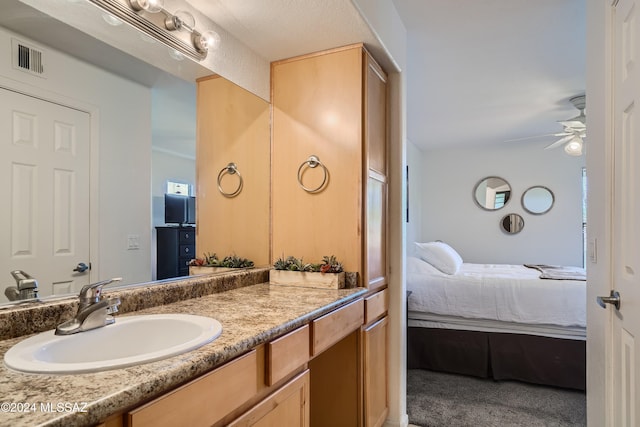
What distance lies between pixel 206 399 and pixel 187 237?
3.11 feet

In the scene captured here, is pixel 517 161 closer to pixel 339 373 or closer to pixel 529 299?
pixel 529 299

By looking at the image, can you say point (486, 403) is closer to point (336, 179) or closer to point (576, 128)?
point (336, 179)

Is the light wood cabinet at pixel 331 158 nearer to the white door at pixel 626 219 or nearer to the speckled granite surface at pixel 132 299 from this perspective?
the speckled granite surface at pixel 132 299

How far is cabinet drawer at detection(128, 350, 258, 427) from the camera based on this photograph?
73 cm

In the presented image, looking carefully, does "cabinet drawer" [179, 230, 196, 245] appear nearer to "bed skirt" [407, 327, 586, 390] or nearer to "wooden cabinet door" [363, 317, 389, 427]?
"wooden cabinet door" [363, 317, 389, 427]

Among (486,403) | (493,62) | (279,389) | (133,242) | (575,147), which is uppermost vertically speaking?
(493,62)

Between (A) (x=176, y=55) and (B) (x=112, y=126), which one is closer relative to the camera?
(B) (x=112, y=126)

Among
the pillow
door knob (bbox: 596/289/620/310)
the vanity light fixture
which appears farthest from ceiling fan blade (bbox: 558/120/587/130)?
the vanity light fixture

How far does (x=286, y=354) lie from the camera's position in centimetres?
119

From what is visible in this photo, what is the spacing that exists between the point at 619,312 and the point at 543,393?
1.85m

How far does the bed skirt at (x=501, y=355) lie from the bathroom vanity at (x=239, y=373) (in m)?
1.22

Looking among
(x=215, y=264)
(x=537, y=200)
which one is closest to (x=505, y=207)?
(x=537, y=200)

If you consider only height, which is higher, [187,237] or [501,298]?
[187,237]

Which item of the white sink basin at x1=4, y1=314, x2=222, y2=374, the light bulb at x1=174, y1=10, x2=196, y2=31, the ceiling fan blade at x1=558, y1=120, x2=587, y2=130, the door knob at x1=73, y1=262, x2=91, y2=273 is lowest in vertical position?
the white sink basin at x1=4, y1=314, x2=222, y2=374
